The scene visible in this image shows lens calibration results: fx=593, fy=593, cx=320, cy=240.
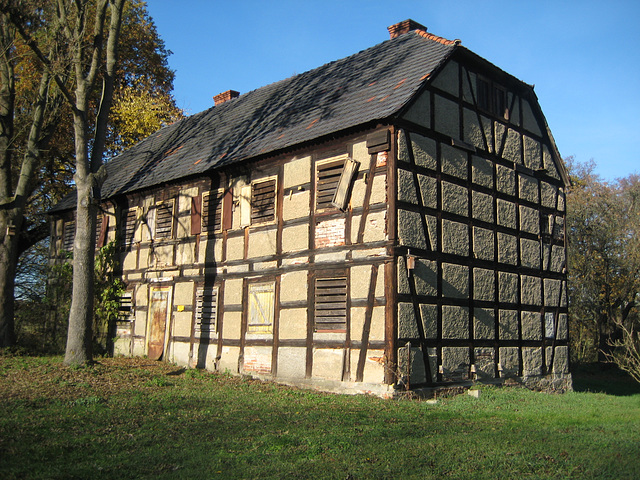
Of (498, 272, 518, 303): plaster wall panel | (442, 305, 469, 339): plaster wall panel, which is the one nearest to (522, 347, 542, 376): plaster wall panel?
(498, 272, 518, 303): plaster wall panel

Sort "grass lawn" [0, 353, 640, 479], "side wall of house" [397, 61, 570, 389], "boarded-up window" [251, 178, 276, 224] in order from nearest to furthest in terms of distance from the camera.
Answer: "grass lawn" [0, 353, 640, 479], "side wall of house" [397, 61, 570, 389], "boarded-up window" [251, 178, 276, 224]

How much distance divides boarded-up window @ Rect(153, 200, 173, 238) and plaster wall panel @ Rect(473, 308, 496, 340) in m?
9.00

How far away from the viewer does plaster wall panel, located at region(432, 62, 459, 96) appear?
1354 centimetres

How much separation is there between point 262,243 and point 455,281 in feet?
15.4

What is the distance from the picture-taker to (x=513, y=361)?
46.5 feet

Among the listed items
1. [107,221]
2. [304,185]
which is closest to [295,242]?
[304,185]

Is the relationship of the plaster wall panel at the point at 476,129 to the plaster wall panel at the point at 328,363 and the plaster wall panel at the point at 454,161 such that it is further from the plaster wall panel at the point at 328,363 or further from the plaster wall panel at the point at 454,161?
the plaster wall panel at the point at 328,363

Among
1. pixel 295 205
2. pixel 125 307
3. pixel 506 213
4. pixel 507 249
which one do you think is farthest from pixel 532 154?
pixel 125 307

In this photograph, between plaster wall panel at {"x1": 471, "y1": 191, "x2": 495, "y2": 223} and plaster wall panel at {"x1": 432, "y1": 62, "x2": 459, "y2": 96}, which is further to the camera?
plaster wall panel at {"x1": 471, "y1": 191, "x2": 495, "y2": 223}

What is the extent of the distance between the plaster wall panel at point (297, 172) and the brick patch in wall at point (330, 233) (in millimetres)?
1203

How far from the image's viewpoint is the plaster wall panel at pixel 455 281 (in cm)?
1268

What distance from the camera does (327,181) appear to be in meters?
13.2

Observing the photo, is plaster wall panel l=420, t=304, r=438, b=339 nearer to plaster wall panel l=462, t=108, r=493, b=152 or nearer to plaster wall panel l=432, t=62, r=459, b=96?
plaster wall panel l=462, t=108, r=493, b=152

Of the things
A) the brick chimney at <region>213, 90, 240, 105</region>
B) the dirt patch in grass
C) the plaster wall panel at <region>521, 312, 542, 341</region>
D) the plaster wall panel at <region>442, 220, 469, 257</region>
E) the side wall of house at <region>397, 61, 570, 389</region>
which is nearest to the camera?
the dirt patch in grass
